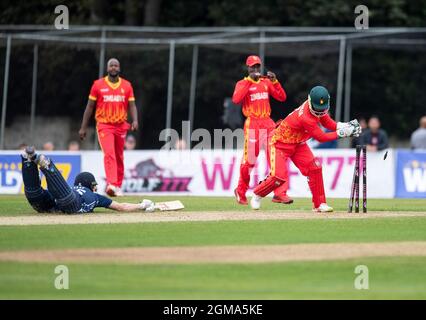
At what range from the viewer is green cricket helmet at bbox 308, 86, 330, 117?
17.2 metres

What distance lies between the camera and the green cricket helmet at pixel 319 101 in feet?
56.4

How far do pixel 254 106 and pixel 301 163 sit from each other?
2.93 m

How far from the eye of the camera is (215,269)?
12.3 metres

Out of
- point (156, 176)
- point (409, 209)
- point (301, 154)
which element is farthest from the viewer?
point (156, 176)

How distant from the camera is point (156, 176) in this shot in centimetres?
2739

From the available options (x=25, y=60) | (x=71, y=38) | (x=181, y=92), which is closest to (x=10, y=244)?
(x=71, y=38)

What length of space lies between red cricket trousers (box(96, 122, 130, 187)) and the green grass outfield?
5799 millimetres

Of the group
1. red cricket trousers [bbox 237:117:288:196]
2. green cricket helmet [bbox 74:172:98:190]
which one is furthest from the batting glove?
green cricket helmet [bbox 74:172:98:190]

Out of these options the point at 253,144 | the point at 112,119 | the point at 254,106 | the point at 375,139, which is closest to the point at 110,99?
the point at 112,119

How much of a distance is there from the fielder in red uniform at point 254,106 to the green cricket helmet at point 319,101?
3.02 metres

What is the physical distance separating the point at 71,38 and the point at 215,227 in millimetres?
14869

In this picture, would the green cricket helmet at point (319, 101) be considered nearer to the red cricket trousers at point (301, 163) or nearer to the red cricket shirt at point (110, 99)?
the red cricket trousers at point (301, 163)

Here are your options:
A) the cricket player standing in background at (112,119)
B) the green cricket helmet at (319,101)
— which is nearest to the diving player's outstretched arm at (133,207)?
the green cricket helmet at (319,101)

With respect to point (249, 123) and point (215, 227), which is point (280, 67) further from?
point (215, 227)
